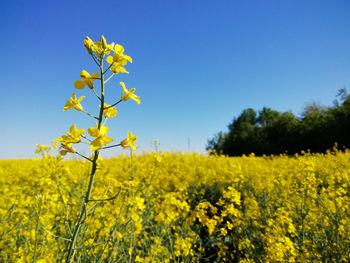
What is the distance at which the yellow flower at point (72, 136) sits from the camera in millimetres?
935

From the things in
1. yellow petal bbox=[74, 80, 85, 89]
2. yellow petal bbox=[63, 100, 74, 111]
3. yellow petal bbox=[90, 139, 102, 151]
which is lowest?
yellow petal bbox=[90, 139, 102, 151]

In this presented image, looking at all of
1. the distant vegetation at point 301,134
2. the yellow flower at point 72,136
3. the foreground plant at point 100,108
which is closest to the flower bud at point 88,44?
the foreground plant at point 100,108

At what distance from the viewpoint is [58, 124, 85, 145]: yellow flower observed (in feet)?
3.07

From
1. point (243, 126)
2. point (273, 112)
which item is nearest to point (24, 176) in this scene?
point (243, 126)

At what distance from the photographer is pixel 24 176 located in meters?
6.31

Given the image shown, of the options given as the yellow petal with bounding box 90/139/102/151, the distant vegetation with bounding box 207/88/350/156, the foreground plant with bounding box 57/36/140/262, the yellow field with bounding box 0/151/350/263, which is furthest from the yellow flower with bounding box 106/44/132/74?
the distant vegetation with bounding box 207/88/350/156

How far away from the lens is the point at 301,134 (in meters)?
18.1

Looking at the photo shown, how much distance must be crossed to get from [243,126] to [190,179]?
27.1 meters

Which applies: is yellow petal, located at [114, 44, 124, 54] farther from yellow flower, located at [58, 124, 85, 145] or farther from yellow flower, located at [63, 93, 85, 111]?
yellow flower, located at [58, 124, 85, 145]

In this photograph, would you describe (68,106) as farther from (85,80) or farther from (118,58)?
(118,58)

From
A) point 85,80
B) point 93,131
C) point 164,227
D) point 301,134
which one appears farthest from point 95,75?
point 301,134

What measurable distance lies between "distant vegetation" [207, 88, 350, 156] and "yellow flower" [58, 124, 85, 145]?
18833 mm

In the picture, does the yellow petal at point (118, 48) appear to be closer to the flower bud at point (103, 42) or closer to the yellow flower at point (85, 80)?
the flower bud at point (103, 42)

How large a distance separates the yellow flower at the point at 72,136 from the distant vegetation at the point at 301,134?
18833 millimetres
